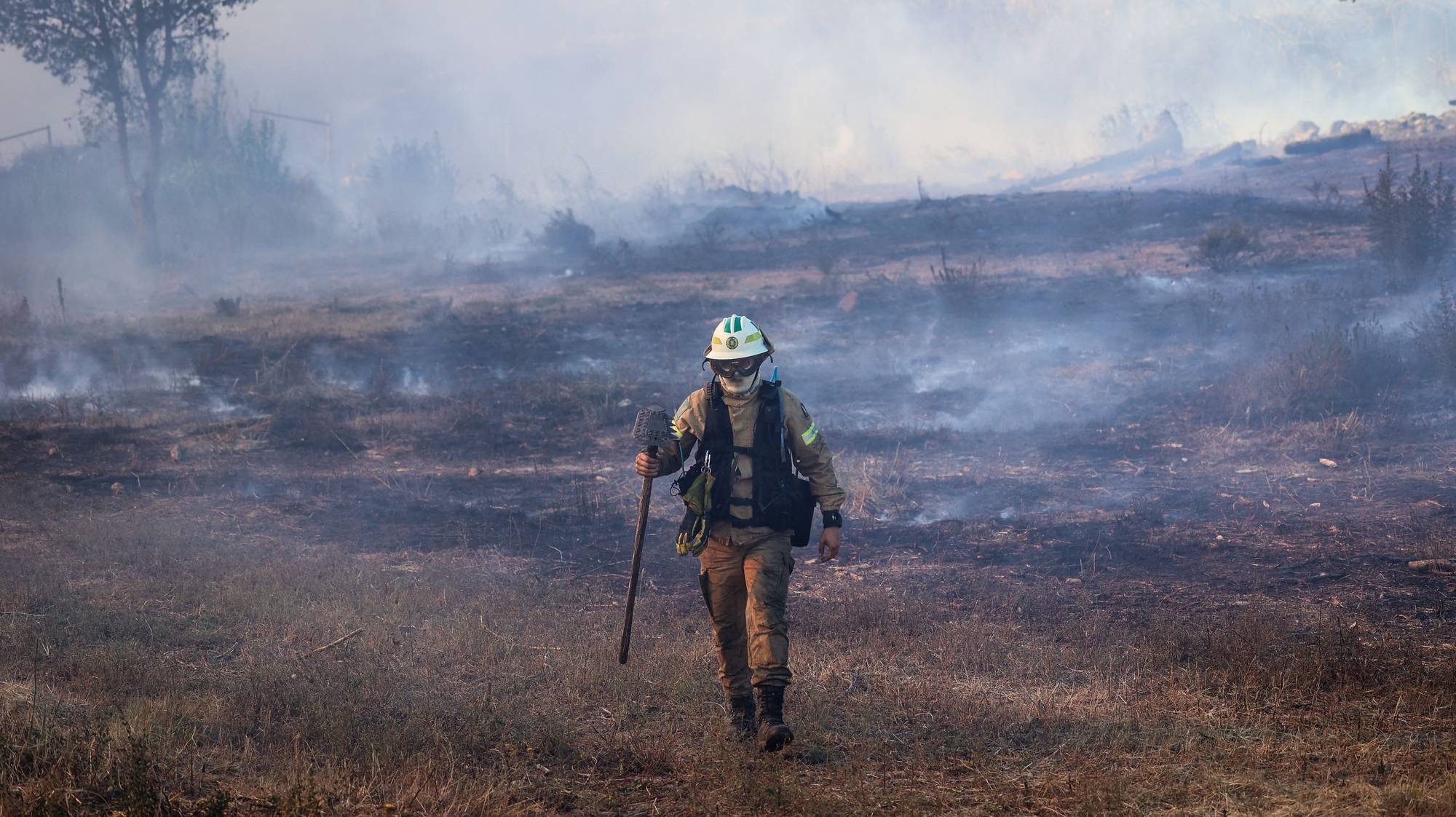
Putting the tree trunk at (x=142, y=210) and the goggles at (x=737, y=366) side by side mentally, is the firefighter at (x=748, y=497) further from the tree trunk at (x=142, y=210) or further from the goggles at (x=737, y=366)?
the tree trunk at (x=142, y=210)

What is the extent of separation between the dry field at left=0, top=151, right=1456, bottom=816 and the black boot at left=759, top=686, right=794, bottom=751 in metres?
0.10

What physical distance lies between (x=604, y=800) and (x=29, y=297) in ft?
74.7

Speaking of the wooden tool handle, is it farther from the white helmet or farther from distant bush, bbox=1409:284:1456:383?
distant bush, bbox=1409:284:1456:383

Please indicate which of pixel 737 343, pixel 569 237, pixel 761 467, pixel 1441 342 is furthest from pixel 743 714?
pixel 569 237

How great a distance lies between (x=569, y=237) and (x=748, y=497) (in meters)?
22.1

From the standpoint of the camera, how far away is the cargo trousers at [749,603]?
4410 mm

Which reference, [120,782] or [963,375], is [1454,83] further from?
[120,782]

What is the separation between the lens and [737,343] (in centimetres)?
451

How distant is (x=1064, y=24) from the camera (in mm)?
74062

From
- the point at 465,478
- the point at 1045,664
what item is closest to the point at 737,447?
the point at 1045,664

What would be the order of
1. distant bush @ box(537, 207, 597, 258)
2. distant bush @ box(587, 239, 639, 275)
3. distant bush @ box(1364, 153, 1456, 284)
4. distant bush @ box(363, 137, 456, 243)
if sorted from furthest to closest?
1. distant bush @ box(363, 137, 456, 243)
2. distant bush @ box(537, 207, 597, 258)
3. distant bush @ box(587, 239, 639, 275)
4. distant bush @ box(1364, 153, 1456, 284)

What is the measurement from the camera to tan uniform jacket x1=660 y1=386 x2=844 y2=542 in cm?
457

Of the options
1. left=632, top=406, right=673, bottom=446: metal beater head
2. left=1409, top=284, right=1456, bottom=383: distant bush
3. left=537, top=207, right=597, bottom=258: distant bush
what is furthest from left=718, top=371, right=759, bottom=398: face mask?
left=537, top=207, right=597, bottom=258: distant bush

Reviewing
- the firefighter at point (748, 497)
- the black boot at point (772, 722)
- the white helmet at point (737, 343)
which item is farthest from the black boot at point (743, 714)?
the white helmet at point (737, 343)
